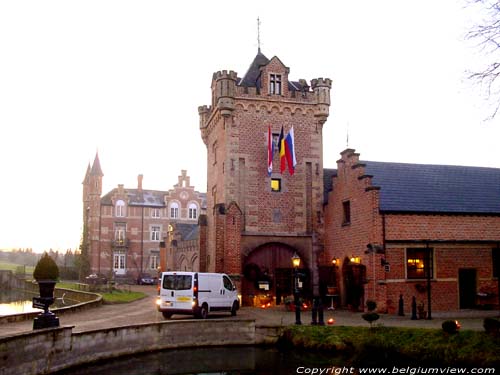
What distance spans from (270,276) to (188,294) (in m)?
8.96

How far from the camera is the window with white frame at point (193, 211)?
2822 inches

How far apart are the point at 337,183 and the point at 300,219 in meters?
3.03

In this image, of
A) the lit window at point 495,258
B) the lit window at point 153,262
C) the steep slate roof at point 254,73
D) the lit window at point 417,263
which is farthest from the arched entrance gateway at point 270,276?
the lit window at point 153,262

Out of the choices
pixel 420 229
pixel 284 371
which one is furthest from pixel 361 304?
pixel 284 371

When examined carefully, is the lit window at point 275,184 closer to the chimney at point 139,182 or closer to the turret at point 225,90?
the turret at point 225,90

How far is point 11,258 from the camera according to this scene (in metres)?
179

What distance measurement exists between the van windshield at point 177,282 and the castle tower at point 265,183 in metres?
7.03

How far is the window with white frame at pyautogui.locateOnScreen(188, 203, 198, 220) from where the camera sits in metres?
71.7

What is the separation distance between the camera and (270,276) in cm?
3031

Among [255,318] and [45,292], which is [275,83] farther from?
[45,292]

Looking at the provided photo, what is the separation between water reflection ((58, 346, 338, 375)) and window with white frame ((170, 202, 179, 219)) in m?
52.0

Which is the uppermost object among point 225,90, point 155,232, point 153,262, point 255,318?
point 225,90

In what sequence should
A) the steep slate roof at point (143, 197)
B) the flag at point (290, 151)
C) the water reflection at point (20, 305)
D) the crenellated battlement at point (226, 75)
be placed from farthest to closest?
the steep slate roof at point (143, 197), the water reflection at point (20, 305), the crenellated battlement at point (226, 75), the flag at point (290, 151)

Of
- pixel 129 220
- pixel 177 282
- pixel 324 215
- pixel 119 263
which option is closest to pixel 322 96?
pixel 324 215
